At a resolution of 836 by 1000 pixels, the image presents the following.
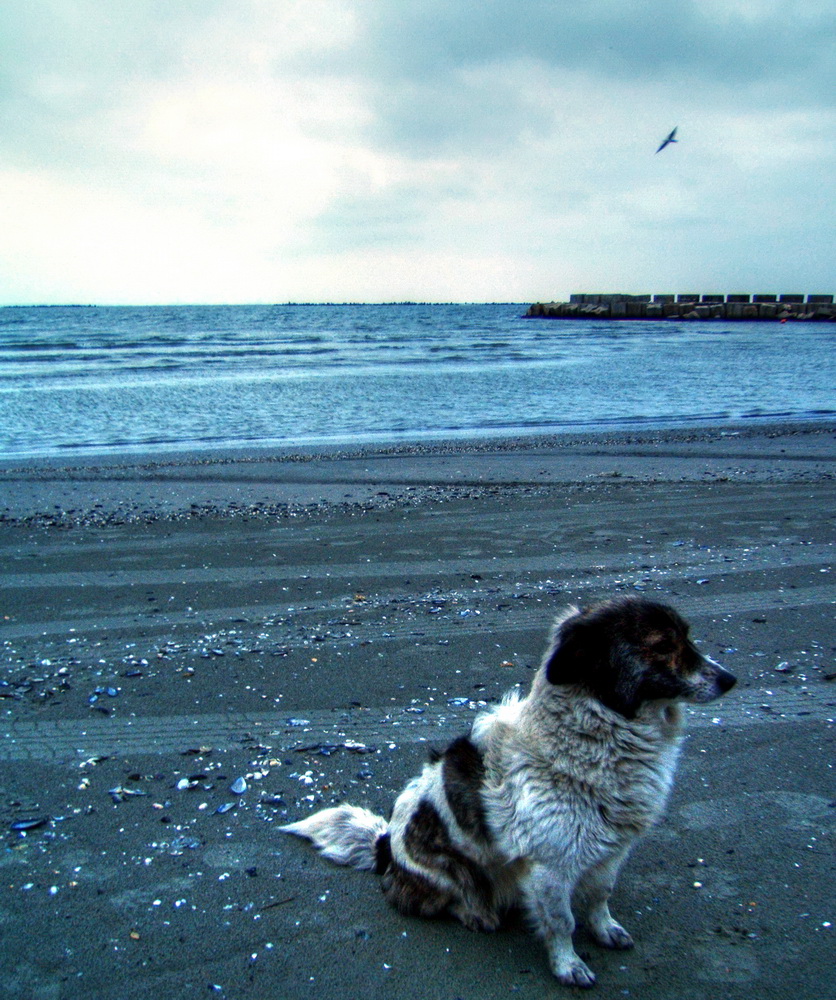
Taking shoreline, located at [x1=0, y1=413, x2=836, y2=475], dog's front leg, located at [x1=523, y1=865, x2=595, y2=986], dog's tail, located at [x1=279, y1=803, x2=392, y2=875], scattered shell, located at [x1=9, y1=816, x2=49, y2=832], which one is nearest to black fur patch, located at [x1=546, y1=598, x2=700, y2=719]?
dog's front leg, located at [x1=523, y1=865, x2=595, y2=986]

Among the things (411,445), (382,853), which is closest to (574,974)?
(382,853)

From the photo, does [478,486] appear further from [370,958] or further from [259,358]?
[259,358]

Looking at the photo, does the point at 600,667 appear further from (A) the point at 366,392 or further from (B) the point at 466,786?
(A) the point at 366,392

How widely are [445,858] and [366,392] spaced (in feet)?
86.9

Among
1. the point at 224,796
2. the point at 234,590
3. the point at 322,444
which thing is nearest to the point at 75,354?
the point at 322,444

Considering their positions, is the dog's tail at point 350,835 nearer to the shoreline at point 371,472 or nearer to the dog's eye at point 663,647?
the dog's eye at point 663,647

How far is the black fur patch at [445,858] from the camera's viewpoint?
10.5 ft

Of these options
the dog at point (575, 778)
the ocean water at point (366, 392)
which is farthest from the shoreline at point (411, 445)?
the dog at point (575, 778)

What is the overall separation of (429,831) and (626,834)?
2.54 feet

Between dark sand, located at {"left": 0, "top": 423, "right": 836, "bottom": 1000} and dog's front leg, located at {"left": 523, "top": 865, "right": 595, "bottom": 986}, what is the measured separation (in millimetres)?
90

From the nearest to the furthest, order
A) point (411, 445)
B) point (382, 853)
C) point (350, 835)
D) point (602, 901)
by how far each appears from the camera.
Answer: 1. point (602, 901)
2. point (382, 853)
3. point (350, 835)
4. point (411, 445)

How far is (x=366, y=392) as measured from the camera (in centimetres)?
2908

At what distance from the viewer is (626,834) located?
9.99 ft

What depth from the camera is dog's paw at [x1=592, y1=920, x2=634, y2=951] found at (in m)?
3.20
